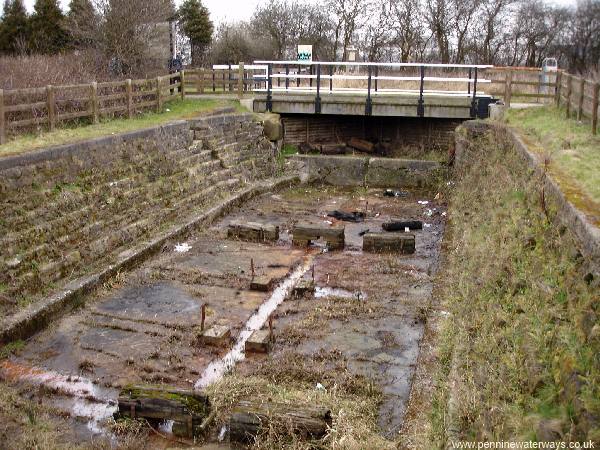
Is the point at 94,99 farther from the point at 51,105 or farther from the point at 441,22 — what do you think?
the point at 441,22

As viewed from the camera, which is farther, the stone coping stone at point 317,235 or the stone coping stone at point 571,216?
the stone coping stone at point 317,235

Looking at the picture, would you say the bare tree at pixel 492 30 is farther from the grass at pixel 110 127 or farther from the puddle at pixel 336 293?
the puddle at pixel 336 293

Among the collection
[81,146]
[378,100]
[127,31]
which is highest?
[127,31]

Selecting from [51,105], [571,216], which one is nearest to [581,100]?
[571,216]

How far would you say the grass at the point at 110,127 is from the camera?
1242 centimetres

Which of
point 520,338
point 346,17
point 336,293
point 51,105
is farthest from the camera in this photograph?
point 346,17

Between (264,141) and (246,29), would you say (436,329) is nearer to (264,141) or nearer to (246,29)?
(264,141)

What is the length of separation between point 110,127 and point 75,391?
878 centimetres

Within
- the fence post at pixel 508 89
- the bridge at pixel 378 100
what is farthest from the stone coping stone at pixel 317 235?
the fence post at pixel 508 89

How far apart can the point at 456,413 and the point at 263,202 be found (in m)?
12.1

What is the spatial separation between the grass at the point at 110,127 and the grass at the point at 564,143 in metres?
8.34

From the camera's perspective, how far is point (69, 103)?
618 inches

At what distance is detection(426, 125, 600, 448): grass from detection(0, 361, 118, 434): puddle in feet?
10.9

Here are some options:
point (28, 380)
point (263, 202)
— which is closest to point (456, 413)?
point (28, 380)
